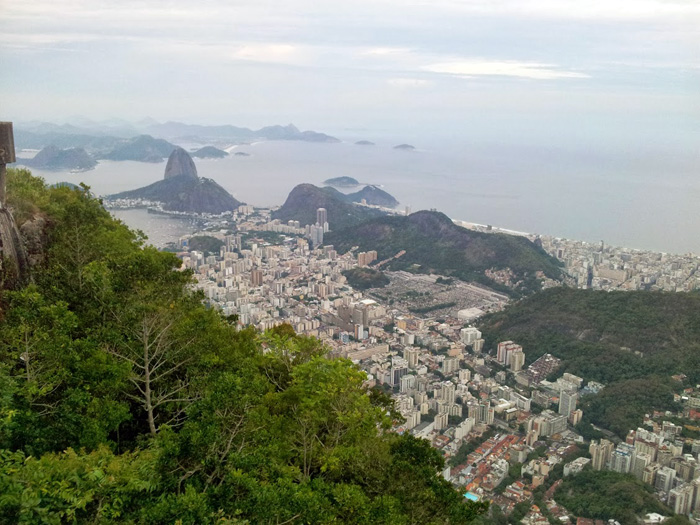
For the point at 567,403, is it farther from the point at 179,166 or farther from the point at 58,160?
the point at 58,160

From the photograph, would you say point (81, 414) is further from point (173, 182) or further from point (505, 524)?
point (173, 182)

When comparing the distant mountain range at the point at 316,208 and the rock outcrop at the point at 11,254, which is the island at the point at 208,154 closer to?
the distant mountain range at the point at 316,208

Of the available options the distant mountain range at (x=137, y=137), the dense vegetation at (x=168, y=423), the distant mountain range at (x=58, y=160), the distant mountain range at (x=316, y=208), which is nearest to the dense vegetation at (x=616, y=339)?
the dense vegetation at (x=168, y=423)

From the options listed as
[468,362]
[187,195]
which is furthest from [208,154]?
[468,362]

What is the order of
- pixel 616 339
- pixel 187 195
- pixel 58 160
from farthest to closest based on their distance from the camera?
pixel 58 160, pixel 187 195, pixel 616 339

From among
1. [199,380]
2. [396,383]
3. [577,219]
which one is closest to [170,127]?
[577,219]
